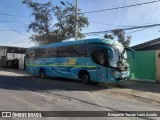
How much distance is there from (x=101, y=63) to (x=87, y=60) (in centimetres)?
144

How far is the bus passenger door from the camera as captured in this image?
1608 centimetres

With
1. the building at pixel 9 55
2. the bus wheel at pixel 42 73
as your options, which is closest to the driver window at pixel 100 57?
the bus wheel at pixel 42 73

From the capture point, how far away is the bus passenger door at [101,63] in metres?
16.1

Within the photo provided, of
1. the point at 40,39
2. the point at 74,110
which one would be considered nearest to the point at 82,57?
the point at 74,110

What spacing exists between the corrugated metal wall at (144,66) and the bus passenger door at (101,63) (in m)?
5.10

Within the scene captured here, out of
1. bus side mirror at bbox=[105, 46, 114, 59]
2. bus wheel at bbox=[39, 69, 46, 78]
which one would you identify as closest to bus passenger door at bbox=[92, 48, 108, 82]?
bus side mirror at bbox=[105, 46, 114, 59]

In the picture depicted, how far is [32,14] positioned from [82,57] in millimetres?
26187

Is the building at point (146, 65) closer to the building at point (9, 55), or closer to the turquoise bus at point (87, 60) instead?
the turquoise bus at point (87, 60)

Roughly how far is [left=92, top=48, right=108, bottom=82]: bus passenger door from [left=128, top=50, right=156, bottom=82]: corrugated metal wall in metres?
5.10

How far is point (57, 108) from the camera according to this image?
9039 millimetres

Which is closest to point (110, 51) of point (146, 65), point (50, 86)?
point (50, 86)

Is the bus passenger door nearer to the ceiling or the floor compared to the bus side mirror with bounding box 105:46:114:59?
nearer to the floor

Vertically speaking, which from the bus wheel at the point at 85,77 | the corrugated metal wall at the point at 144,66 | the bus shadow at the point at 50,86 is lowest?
the bus shadow at the point at 50,86

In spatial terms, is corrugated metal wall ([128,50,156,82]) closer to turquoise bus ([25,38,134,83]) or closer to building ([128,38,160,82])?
building ([128,38,160,82])
